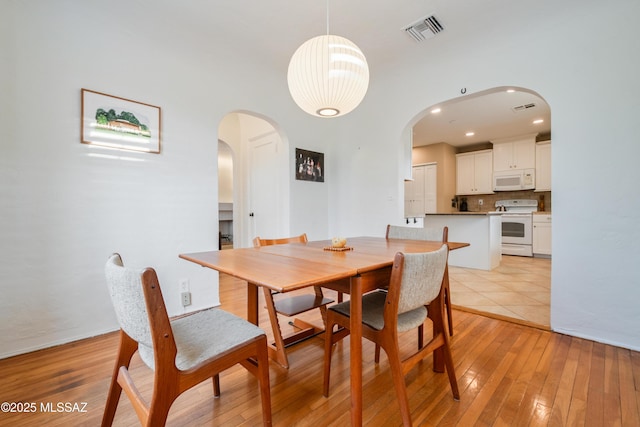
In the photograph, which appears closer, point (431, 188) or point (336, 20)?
point (336, 20)

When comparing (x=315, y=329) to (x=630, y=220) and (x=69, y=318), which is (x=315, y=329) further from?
(x=630, y=220)

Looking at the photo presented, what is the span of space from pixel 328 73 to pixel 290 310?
1426 mm

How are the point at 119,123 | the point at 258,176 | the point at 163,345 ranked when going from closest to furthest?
the point at 163,345
the point at 119,123
the point at 258,176

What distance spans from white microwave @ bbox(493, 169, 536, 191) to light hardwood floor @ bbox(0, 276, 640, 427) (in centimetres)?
446

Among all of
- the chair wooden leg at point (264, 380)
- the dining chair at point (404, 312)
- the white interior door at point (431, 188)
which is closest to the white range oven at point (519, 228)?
the white interior door at point (431, 188)

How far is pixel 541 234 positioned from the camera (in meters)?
5.25

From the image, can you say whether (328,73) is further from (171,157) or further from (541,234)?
(541,234)

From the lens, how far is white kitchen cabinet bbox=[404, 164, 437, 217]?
6.26 meters

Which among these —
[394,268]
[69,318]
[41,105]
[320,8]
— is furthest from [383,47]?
[69,318]

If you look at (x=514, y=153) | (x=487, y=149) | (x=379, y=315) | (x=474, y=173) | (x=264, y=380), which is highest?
(x=487, y=149)

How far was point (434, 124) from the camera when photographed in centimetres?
489

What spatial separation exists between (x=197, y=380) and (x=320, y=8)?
7.94 feet

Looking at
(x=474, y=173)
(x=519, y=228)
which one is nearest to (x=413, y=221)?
(x=519, y=228)

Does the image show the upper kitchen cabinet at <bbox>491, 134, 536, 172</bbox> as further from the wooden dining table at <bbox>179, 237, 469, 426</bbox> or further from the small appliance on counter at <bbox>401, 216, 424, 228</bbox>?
the wooden dining table at <bbox>179, 237, 469, 426</bbox>
